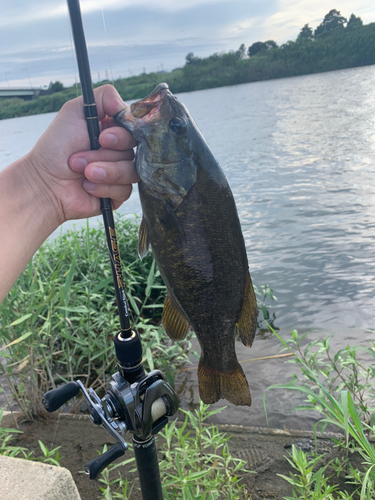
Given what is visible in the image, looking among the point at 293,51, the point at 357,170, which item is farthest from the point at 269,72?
the point at 357,170

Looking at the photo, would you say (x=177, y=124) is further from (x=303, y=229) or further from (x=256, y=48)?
(x=256, y=48)

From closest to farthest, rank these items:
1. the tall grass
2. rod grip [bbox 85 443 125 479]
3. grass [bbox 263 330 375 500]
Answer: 1. rod grip [bbox 85 443 125 479]
2. grass [bbox 263 330 375 500]
3. the tall grass

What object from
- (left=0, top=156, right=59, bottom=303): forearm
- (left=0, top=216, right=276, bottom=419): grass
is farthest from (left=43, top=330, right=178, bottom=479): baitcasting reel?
(left=0, top=216, right=276, bottom=419): grass

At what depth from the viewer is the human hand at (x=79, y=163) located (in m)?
1.58

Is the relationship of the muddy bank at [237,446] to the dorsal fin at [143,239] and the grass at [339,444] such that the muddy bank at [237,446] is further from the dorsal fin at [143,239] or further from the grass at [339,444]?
the dorsal fin at [143,239]

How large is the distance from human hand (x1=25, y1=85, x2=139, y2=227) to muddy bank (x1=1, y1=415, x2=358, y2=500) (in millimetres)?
1806

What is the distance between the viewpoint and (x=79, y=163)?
5.35 feet

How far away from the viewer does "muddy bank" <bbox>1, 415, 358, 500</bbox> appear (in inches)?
95.4

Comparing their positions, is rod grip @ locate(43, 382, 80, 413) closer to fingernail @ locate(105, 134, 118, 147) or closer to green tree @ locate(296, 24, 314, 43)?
fingernail @ locate(105, 134, 118, 147)

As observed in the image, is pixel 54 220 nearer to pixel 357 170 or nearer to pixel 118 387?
pixel 118 387

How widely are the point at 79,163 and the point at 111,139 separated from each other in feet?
0.71

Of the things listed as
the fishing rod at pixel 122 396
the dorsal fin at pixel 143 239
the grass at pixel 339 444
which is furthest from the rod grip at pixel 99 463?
the grass at pixel 339 444

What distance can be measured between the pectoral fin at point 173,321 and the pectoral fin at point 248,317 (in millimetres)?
231

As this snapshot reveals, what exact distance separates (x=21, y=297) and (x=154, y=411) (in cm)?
173
